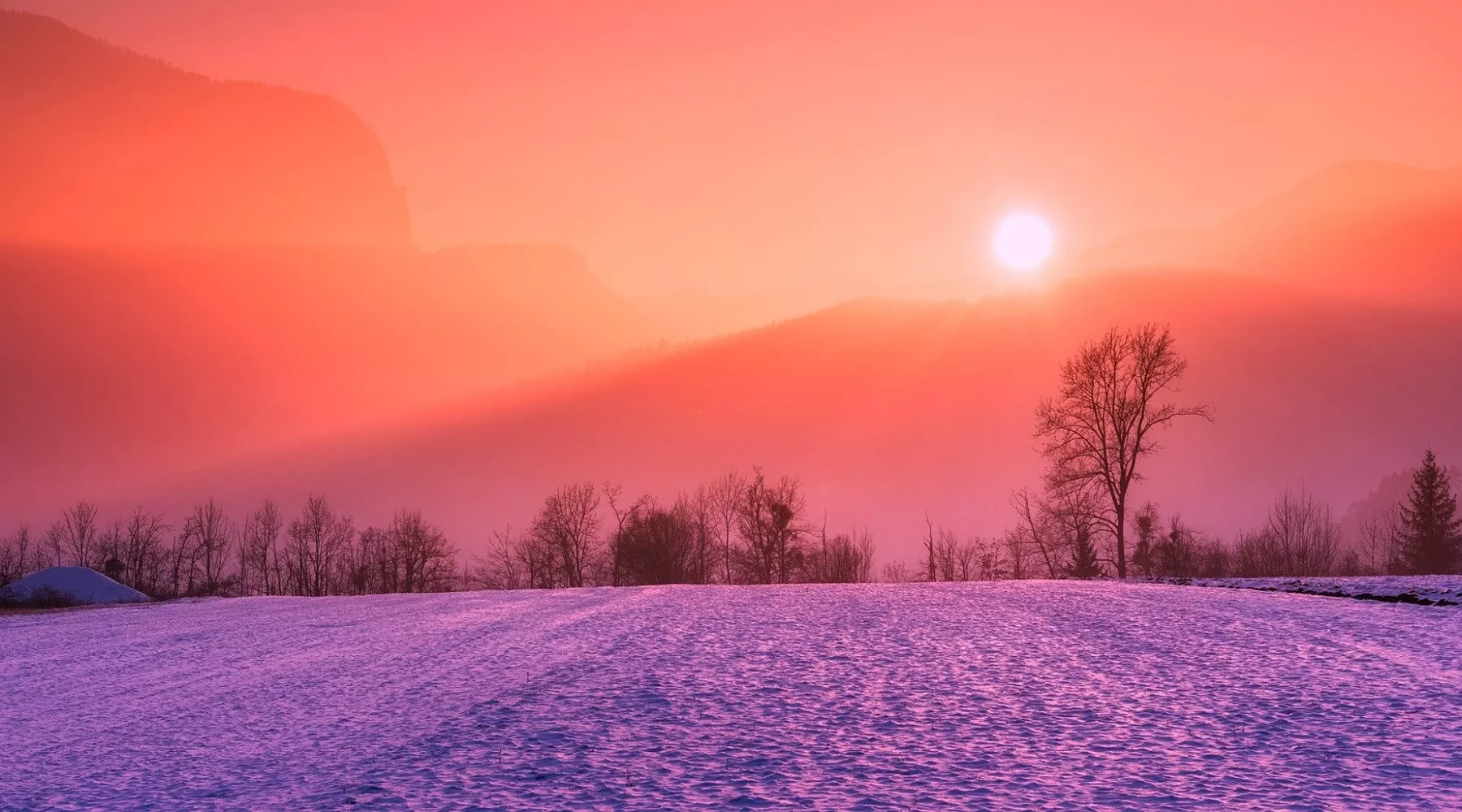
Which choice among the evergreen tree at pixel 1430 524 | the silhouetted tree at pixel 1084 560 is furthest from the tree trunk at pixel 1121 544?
the evergreen tree at pixel 1430 524

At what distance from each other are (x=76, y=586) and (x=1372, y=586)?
67.4m

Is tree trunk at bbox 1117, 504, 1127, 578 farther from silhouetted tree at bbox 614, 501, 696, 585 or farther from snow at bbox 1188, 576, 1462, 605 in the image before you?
silhouetted tree at bbox 614, 501, 696, 585

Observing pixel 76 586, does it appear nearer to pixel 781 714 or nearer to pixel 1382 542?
pixel 781 714

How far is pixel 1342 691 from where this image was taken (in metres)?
15.4

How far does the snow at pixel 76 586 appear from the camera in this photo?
56781 mm

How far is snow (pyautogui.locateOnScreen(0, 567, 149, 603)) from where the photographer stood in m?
56.8

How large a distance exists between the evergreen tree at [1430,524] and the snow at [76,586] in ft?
319

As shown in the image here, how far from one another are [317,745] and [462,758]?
9.00 ft

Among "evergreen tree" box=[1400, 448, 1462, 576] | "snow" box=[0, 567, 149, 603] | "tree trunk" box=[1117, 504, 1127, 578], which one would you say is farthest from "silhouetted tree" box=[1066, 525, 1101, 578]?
"snow" box=[0, 567, 149, 603]

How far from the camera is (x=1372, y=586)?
30.2 m

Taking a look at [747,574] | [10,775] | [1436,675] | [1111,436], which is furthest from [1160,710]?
[747,574]

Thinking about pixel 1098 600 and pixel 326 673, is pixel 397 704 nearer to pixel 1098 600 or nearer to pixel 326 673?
pixel 326 673

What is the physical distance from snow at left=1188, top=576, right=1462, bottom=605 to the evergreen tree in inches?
2367

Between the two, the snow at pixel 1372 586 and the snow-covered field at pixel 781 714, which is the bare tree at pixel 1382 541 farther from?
the snow-covered field at pixel 781 714
